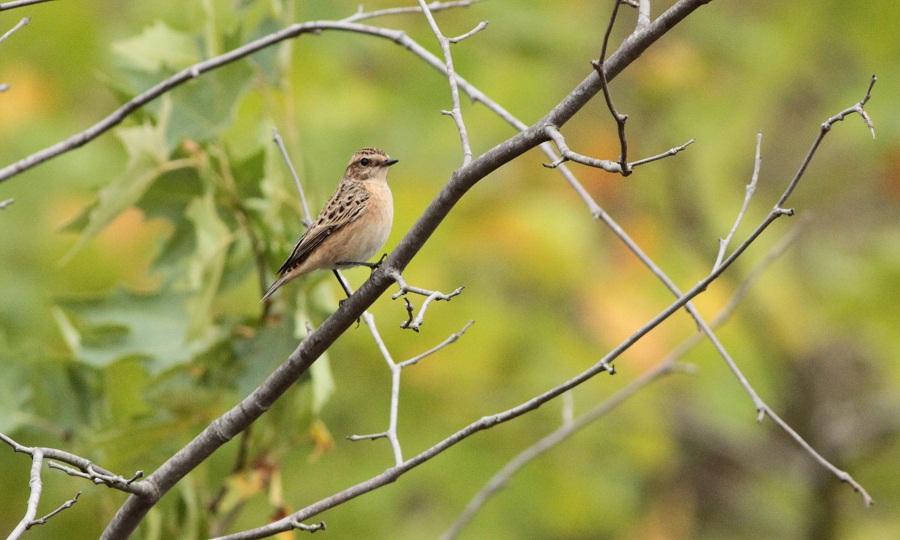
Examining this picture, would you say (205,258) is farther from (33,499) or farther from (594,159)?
(594,159)

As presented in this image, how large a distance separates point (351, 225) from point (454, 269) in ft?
10.6

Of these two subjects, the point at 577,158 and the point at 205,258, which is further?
the point at 205,258

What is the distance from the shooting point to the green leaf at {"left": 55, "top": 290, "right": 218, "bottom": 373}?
21.1 ft

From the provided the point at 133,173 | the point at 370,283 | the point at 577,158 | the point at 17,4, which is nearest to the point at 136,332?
the point at 133,173

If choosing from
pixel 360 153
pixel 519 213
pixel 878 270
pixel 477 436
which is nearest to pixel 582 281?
pixel 519 213

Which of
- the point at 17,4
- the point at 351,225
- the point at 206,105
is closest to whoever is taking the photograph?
the point at 17,4

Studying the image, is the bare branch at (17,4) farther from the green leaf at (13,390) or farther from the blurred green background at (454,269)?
the green leaf at (13,390)

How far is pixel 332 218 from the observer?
259 inches

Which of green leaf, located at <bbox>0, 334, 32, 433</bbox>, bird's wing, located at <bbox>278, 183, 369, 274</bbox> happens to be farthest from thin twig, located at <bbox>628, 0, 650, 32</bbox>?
green leaf, located at <bbox>0, 334, 32, 433</bbox>

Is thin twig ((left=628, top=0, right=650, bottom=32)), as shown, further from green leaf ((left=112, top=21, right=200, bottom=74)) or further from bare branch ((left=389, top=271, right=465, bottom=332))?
green leaf ((left=112, top=21, right=200, bottom=74))

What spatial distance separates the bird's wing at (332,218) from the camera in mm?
6188

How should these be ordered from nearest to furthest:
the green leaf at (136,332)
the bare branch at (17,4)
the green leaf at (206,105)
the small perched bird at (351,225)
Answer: the bare branch at (17,4) < the small perched bird at (351,225) < the green leaf at (206,105) < the green leaf at (136,332)

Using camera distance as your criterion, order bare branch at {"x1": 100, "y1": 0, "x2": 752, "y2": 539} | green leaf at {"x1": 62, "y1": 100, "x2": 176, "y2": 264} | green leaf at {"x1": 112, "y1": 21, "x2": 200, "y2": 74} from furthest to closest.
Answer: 1. green leaf at {"x1": 112, "y1": 21, "x2": 200, "y2": 74}
2. green leaf at {"x1": 62, "y1": 100, "x2": 176, "y2": 264}
3. bare branch at {"x1": 100, "y1": 0, "x2": 752, "y2": 539}

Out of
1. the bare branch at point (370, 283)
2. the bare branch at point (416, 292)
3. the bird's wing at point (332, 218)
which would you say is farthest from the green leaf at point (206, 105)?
the bare branch at point (416, 292)
